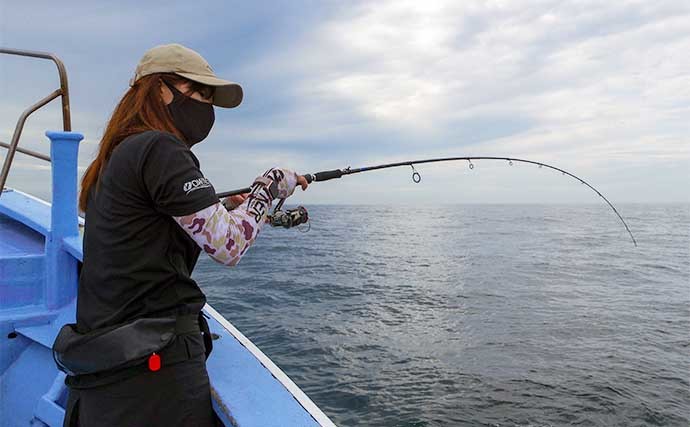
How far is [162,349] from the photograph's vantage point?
1.55m

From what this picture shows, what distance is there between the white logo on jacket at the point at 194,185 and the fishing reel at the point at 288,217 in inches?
34.9

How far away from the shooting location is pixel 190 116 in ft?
5.50

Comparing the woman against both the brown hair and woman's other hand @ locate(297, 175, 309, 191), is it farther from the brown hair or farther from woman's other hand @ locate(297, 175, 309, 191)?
woman's other hand @ locate(297, 175, 309, 191)

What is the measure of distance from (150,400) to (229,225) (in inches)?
25.6

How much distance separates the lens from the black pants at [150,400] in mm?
1539

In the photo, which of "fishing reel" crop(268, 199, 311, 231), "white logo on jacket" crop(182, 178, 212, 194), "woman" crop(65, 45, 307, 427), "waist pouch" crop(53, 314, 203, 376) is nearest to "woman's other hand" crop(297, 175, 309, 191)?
"fishing reel" crop(268, 199, 311, 231)

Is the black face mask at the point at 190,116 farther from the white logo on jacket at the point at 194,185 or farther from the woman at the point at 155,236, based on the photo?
the white logo on jacket at the point at 194,185

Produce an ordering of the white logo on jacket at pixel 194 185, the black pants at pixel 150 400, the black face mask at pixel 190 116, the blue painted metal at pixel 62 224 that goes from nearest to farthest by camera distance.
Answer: the white logo on jacket at pixel 194 185, the black pants at pixel 150 400, the black face mask at pixel 190 116, the blue painted metal at pixel 62 224

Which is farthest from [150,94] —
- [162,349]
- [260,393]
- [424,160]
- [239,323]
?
[239,323]

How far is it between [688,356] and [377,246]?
1711cm

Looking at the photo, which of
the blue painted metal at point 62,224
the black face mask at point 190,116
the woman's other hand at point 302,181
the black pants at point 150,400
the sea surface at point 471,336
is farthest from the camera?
the sea surface at point 471,336

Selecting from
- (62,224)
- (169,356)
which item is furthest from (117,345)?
(62,224)

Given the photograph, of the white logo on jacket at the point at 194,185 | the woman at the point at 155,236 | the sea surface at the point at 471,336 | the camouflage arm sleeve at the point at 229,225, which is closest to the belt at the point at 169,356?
the woman at the point at 155,236

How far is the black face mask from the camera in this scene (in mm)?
1645
